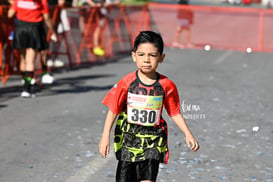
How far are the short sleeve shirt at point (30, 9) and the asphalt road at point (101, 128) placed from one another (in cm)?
133

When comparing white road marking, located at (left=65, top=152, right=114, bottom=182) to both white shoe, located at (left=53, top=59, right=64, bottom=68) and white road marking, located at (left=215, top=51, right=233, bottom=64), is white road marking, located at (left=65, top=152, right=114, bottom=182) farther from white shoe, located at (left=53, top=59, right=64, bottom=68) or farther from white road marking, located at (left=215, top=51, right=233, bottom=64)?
white road marking, located at (left=215, top=51, right=233, bottom=64)

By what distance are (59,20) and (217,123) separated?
6.44 meters

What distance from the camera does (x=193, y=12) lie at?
23891 mm

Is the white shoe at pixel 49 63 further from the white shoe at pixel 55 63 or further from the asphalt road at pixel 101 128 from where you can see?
the asphalt road at pixel 101 128

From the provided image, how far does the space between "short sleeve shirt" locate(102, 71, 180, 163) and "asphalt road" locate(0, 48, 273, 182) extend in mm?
1545

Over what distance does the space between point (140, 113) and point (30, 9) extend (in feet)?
21.8

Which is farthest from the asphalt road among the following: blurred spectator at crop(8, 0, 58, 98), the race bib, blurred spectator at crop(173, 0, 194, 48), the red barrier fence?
blurred spectator at crop(173, 0, 194, 48)

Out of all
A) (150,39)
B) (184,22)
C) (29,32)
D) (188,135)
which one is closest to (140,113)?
(188,135)

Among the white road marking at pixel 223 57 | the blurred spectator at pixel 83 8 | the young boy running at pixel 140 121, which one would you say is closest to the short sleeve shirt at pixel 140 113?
the young boy running at pixel 140 121

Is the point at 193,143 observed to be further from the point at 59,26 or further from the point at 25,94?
the point at 59,26

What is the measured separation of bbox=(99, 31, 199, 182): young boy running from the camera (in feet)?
15.7

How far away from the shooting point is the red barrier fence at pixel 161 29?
16984 millimetres

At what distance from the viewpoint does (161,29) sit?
2394 centimetres

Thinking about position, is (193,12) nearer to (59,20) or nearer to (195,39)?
(195,39)
